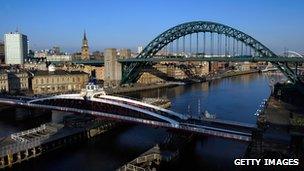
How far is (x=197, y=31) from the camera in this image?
2630 inches

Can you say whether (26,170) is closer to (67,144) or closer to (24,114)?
(67,144)

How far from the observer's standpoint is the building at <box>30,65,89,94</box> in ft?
196

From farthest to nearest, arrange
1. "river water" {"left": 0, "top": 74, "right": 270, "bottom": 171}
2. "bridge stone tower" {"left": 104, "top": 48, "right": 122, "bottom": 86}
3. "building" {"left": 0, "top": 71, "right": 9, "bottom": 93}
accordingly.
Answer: "bridge stone tower" {"left": 104, "top": 48, "right": 122, "bottom": 86} < "building" {"left": 0, "top": 71, "right": 9, "bottom": 93} < "river water" {"left": 0, "top": 74, "right": 270, "bottom": 171}

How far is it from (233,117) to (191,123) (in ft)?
50.2

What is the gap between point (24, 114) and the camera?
129 feet

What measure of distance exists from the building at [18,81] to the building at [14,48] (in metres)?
62.6

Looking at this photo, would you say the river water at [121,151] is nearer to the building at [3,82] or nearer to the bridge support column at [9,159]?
the bridge support column at [9,159]

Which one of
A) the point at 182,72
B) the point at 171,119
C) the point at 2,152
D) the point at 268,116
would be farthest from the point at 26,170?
the point at 182,72

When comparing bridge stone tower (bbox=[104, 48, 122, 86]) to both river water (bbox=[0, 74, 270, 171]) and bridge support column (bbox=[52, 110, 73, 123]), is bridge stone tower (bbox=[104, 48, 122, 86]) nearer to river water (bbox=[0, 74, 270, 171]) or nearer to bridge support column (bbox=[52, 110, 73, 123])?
river water (bbox=[0, 74, 270, 171])

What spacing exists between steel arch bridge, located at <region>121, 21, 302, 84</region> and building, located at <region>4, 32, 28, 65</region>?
5786 centimetres

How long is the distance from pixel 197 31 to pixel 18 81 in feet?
102
